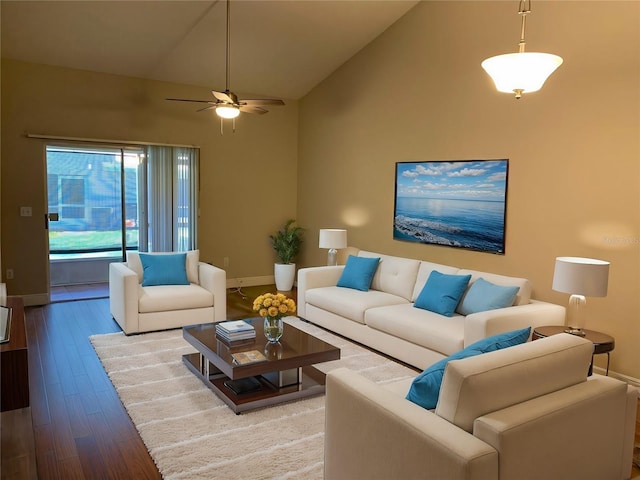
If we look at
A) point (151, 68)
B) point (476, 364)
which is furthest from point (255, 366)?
point (151, 68)

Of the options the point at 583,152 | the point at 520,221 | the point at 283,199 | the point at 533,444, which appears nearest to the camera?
the point at 533,444

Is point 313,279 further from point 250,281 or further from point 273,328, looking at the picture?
point 250,281

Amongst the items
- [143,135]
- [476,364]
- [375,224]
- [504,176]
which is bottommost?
[476,364]

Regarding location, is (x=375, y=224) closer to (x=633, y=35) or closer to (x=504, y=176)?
(x=504, y=176)

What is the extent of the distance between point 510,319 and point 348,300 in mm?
1677

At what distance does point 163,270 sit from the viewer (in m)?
5.36

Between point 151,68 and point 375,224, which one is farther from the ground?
point 151,68

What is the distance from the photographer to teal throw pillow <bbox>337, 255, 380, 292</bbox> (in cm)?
541

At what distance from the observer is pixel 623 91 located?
3.81 meters

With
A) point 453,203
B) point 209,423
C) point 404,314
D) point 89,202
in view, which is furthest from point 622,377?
point 89,202

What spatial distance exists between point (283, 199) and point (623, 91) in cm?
500

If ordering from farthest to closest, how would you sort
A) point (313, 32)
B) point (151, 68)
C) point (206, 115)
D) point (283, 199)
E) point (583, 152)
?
point (283, 199) < point (206, 115) < point (151, 68) < point (313, 32) < point (583, 152)

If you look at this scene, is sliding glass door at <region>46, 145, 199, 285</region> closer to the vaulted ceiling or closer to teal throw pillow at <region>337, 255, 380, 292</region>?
the vaulted ceiling

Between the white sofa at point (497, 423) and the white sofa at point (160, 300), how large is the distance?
310cm
